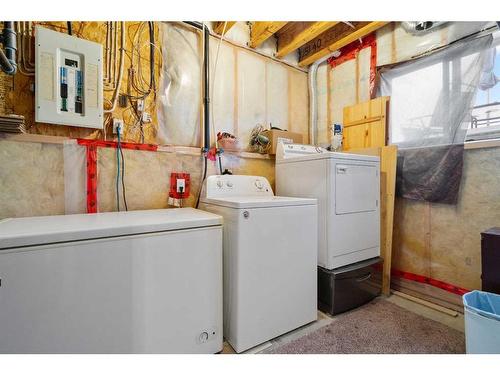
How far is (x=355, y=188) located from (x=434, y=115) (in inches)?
37.5

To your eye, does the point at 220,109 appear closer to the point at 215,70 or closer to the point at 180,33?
the point at 215,70

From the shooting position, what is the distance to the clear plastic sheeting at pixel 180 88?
Answer: 6.49 feet

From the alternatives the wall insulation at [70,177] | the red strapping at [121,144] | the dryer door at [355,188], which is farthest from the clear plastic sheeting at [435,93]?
the red strapping at [121,144]

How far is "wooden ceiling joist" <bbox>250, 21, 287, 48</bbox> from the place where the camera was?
2.20 meters

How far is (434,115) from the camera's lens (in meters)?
2.03

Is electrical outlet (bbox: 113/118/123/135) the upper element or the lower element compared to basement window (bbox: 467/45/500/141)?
lower

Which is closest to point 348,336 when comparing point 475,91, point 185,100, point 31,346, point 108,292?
point 108,292

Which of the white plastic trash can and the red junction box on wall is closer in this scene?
the white plastic trash can

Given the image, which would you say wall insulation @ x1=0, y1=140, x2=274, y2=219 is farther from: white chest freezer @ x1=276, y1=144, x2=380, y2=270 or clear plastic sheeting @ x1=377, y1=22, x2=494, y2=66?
clear plastic sheeting @ x1=377, y1=22, x2=494, y2=66

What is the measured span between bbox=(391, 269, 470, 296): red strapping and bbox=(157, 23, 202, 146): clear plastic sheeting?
2.19m

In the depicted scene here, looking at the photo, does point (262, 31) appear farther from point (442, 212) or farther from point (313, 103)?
point (442, 212)

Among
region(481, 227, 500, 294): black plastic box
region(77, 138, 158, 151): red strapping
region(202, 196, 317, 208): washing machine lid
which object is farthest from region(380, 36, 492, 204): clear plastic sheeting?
region(77, 138, 158, 151): red strapping

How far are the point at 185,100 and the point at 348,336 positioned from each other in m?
2.14

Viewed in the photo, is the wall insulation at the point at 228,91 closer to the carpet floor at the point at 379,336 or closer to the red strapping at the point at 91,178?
the red strapping at the point at 91,178
